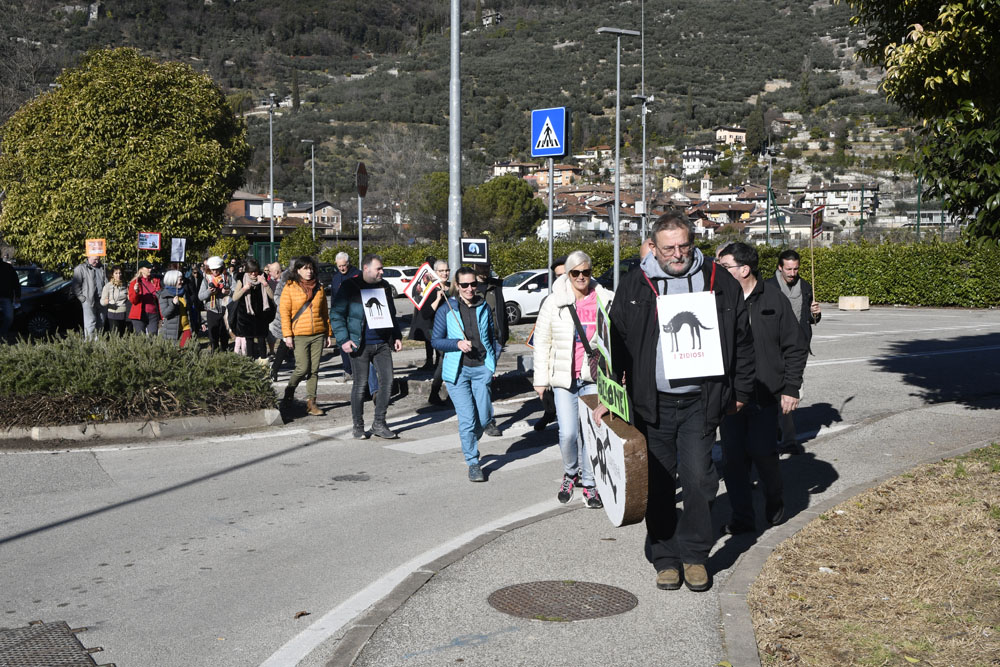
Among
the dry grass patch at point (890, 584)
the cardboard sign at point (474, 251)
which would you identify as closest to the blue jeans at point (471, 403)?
the dry grass patch at point (890, 584)

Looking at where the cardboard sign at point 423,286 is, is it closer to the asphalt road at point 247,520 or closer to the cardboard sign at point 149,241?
the asphalt road at point 247,520

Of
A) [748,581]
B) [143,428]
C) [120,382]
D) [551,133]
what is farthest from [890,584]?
[551,133]

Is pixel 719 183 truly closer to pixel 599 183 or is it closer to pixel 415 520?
pixel 599 183

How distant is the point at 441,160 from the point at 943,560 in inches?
3700

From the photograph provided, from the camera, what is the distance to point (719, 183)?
5659 inches

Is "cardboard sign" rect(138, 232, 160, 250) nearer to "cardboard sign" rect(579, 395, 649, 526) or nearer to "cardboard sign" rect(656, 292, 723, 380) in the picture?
"cardboard sign" rect(579, 395, 649, 526)

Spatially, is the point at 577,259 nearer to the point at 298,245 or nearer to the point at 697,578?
the point at 697,578

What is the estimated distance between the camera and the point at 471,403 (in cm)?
864

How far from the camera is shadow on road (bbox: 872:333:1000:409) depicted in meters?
13.2

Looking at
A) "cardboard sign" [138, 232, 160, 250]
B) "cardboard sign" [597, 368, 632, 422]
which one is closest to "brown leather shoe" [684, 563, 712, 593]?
"cardboard sign" [597, 368, 632, 422]

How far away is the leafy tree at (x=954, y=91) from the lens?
352 inches

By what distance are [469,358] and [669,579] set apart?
3.45 m

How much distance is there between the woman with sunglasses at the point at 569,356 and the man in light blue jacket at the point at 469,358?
104 cm

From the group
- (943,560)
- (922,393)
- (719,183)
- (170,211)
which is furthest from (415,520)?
(719,183)
